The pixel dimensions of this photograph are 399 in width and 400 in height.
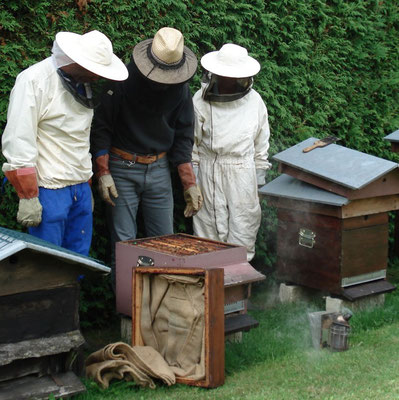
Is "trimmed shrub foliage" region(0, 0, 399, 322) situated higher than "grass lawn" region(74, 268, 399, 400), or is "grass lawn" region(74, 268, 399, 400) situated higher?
"trimmed shrub foliage" region(0, 0, 399, 322)

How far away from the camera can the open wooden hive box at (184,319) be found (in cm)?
345

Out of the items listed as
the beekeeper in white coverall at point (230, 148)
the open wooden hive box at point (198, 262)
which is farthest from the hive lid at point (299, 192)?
the open wooden hive box at point (198, 262)

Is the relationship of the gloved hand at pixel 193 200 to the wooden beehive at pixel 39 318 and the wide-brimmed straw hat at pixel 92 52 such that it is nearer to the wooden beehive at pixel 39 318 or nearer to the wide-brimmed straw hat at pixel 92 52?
the wide-brimmed straw hat at pixel 92 52

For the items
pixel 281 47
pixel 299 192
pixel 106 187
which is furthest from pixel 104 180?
pixel 281 47

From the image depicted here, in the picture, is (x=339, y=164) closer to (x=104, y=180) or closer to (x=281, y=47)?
(x=281, y=47)

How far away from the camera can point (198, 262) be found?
12.3 feet

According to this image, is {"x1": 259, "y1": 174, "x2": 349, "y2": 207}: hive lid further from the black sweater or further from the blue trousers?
the blue trousers

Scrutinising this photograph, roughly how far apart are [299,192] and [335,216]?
331 mm

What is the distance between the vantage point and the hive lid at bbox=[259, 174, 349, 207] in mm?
4570

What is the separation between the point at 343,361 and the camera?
153 inches

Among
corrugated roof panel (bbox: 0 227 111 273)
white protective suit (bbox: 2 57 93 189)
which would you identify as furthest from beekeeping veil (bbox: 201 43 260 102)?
corrugated roof panel (bbox: 0 227 111 273)

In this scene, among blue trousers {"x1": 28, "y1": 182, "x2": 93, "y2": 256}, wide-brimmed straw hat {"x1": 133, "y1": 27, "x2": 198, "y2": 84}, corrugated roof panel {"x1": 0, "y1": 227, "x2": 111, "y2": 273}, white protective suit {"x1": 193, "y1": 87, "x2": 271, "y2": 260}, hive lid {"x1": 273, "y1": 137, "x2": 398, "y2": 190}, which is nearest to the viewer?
corrugated roof panel {"x1": 0, "y1": 227, "x2": 111, "y2": 273}

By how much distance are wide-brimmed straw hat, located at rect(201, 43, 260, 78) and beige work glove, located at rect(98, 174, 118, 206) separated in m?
1.03

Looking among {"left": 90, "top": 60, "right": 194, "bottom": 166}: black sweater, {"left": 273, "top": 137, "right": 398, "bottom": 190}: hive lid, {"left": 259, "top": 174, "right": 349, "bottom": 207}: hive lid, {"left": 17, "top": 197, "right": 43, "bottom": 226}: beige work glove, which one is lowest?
{"left": 17, "top": 197, "right": 43, "bottom": 226}: beige work glove
